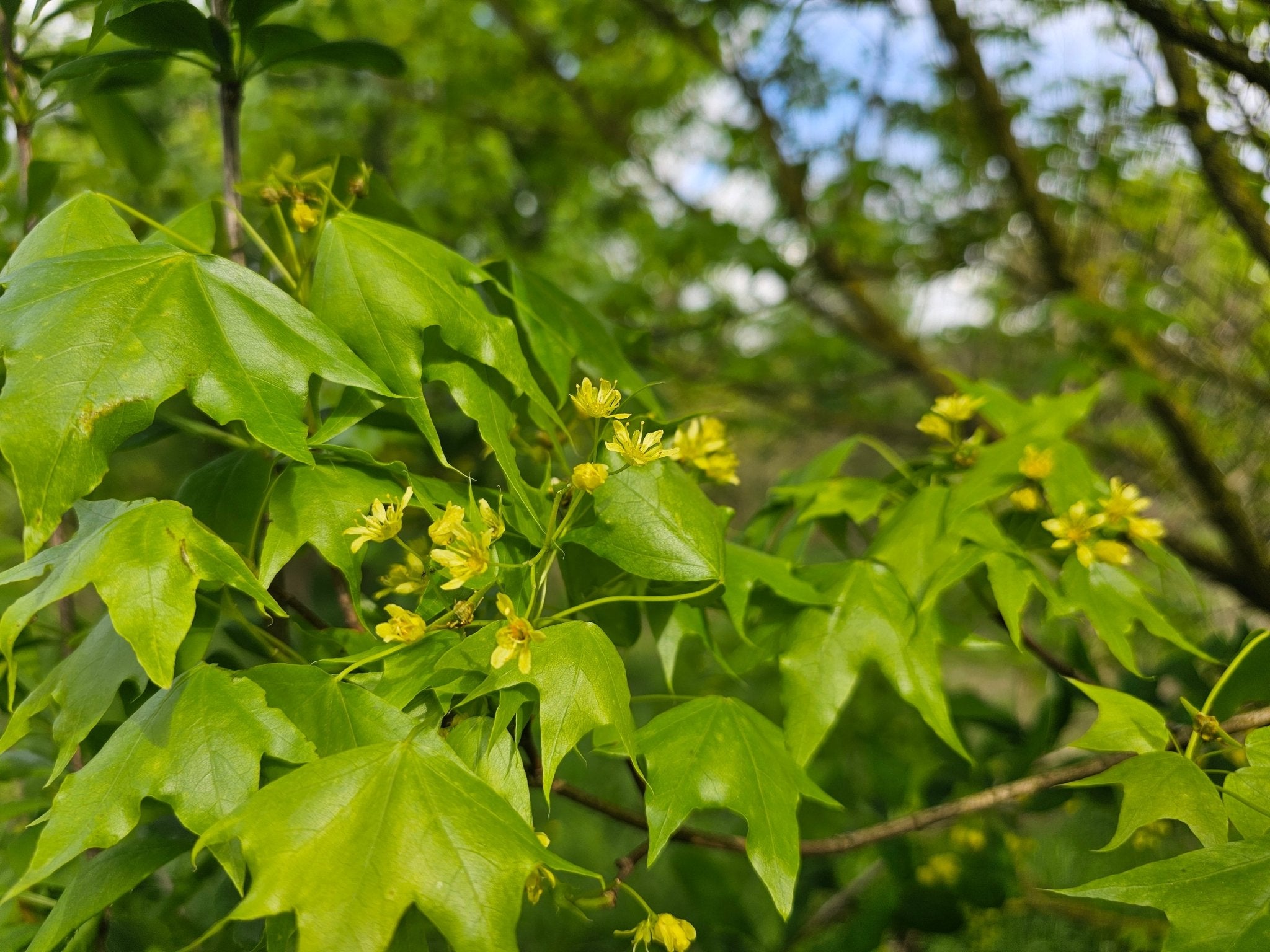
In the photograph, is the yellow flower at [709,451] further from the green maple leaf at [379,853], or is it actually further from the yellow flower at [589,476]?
the green maple leaf at [379,853]

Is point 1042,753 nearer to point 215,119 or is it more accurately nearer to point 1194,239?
point 1194,239

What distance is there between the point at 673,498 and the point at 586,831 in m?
1.36

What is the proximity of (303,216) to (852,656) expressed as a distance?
0.51 meters

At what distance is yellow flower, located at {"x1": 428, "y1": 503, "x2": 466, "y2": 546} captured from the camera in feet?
1.67

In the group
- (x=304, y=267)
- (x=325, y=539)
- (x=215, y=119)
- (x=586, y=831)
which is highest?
(x=215, y=119)

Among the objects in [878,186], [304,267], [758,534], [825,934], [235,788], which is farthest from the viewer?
[878,186]

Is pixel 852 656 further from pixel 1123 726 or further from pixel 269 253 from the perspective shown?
pixel 269 253

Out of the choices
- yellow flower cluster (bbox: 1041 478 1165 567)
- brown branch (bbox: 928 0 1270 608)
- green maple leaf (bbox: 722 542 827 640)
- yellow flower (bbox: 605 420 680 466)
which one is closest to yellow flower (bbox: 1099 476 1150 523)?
yellow flower cluster (bbox: 1041 478 1165 567)

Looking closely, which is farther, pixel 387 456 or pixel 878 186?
pixel 878 186

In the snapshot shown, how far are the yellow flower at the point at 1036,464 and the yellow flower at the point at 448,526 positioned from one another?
45 cm

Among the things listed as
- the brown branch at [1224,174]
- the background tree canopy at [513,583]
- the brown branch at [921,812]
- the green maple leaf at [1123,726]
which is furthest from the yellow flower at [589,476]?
the brown branch at [1224,174]

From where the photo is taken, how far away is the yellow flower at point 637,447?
22.4 inches

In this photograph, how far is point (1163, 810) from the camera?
54cm

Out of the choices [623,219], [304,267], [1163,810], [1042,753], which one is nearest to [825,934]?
[1042,753]
